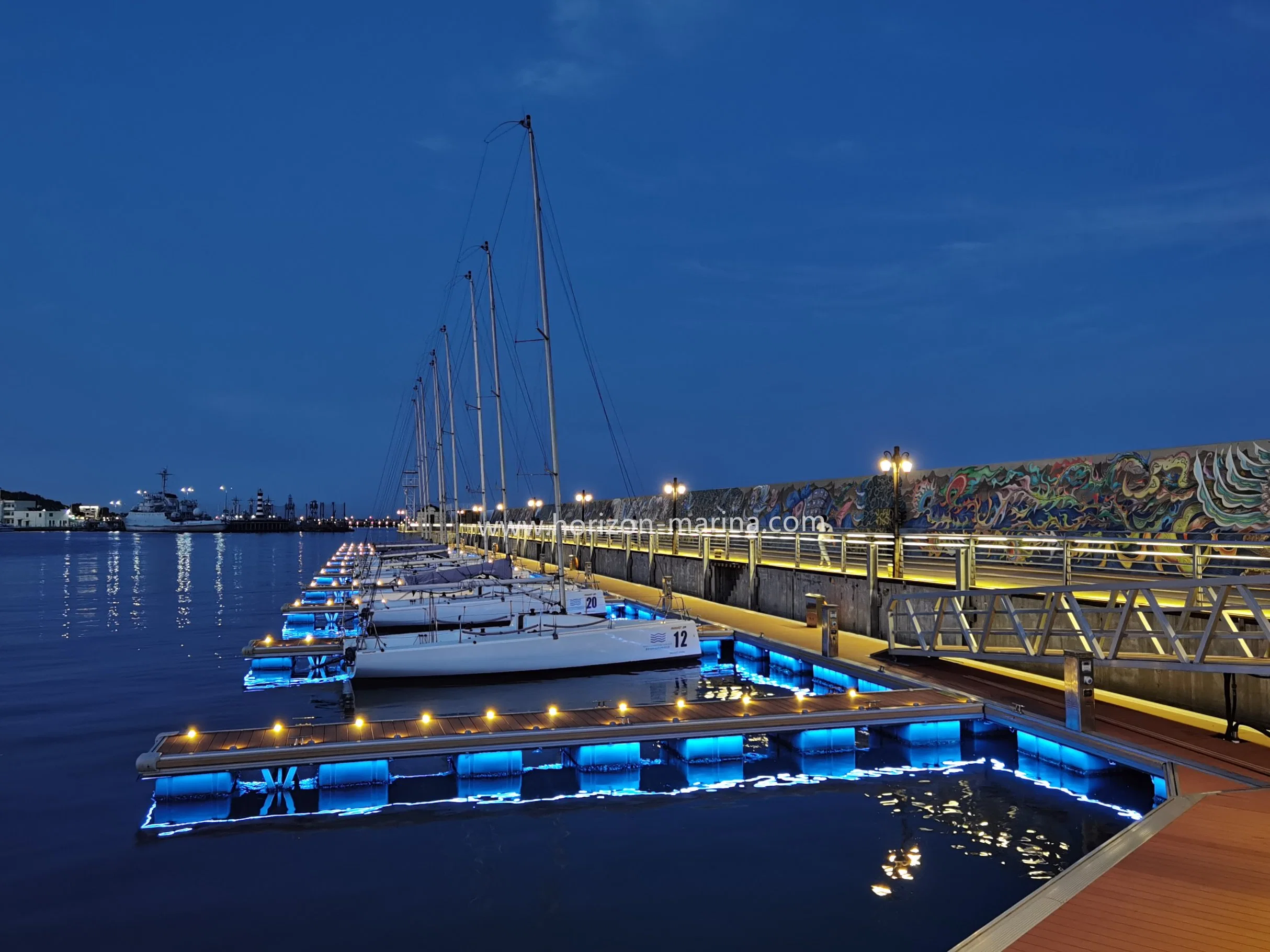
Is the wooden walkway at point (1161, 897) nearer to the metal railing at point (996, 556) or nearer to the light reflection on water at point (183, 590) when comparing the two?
the metal railing at point (996, 556)

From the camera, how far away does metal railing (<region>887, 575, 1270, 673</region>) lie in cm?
1059

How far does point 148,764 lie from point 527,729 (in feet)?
15.5

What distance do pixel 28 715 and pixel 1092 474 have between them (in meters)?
28.5

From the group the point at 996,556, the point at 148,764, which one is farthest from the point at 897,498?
the point at 148,764

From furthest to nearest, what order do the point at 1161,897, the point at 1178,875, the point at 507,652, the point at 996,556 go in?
the point at 996,556 → the point at 507,652 → the point at 1178,875 → the point at 1161,897

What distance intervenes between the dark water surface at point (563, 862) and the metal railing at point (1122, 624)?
1.77m

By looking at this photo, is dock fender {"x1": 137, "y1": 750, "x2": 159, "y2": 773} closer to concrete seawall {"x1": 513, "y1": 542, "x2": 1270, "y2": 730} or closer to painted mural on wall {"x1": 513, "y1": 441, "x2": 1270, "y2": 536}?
concrete seawall {"x1": 513, "y1": 542, "x2": 1270, "y2": 730}

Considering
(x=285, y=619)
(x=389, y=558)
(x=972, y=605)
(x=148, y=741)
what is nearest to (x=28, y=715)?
(x=148, y=741)

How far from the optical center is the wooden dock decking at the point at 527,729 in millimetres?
11969

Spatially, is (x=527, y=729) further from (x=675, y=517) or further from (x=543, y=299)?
(x=675, y=517)

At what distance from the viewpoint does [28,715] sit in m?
18.4

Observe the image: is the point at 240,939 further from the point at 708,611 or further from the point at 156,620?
the point at 156,620

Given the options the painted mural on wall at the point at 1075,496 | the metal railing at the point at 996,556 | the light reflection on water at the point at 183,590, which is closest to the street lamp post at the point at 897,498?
the metal railing at the point at 996,556

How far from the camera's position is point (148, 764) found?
1162 centimetres
